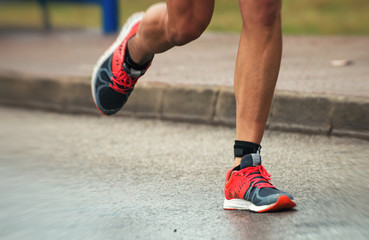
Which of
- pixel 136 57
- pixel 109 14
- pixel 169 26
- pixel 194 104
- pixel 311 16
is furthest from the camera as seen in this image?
pixel 311 16

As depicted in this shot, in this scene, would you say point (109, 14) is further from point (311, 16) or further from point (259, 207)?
point (259, 207)

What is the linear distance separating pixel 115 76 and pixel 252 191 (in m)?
0.97

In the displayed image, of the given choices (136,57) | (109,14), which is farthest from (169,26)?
(109,14)

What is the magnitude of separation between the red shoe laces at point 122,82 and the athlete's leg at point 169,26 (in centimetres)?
9

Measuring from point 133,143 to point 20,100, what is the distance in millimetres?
1867

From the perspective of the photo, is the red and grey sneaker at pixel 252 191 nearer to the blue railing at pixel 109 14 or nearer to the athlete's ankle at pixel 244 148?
the athlete's ankle at pixel 244 148

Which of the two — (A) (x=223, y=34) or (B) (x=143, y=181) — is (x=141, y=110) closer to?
(B) (x=143, y=181)

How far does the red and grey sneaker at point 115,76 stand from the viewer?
298 cm

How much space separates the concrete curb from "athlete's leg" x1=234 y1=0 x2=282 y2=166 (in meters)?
1.34

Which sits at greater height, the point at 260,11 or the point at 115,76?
the point at 260,11

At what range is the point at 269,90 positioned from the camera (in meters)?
2.37

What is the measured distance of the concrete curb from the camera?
360 centimetres

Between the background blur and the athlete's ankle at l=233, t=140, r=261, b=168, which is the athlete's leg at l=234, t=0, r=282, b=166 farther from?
the background blur

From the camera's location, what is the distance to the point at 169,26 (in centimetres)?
266
